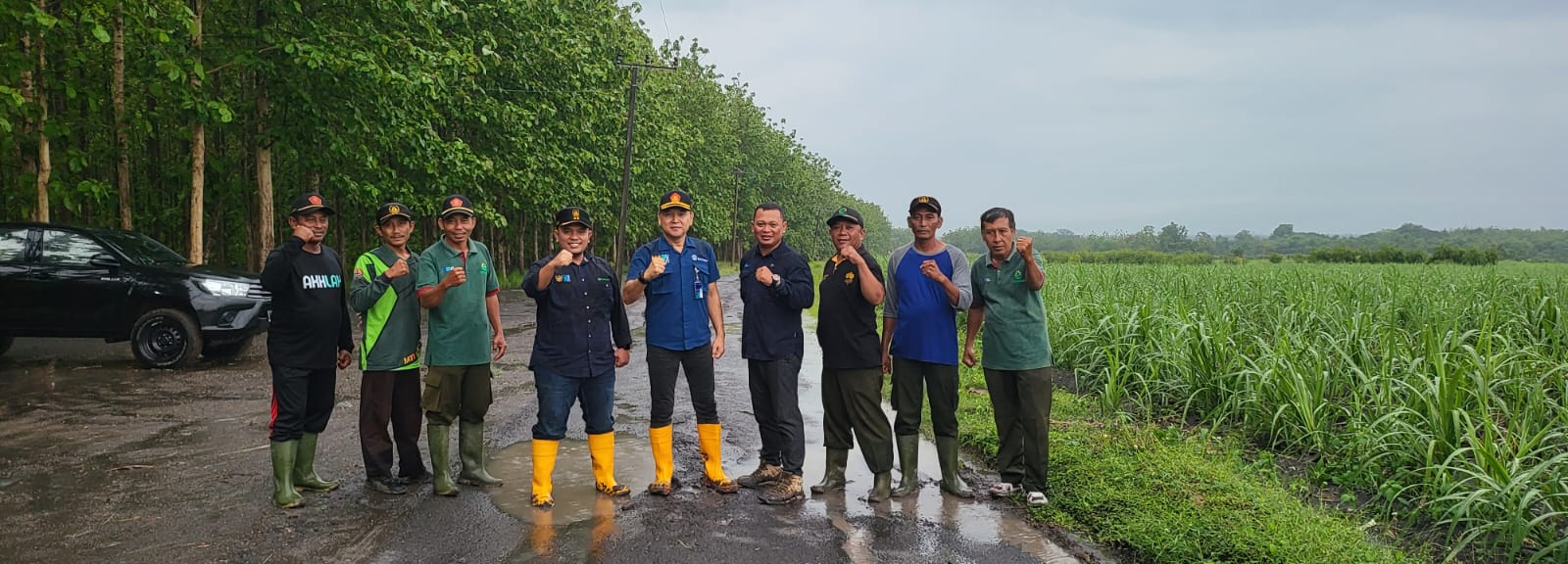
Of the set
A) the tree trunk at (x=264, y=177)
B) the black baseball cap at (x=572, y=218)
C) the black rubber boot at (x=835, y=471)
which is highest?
the tree trunk at (x=264, y=177)

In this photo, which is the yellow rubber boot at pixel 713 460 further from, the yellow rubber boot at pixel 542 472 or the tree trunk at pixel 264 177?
the tree trunk at pixel 264 177

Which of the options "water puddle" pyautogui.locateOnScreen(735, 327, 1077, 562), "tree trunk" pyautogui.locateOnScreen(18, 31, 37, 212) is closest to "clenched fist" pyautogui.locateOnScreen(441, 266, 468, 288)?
"water puddle" pyautogui.locateOnScreen(735, 327, 1077, 562)

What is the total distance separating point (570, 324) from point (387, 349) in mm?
1092

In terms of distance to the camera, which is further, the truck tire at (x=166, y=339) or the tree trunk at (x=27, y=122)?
the tree trunk at (x=27, y=122)

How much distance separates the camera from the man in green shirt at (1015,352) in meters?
5.06

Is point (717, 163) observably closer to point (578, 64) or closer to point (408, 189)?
point (578, 64)

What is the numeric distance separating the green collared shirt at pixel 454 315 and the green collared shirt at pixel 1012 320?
2955 mm

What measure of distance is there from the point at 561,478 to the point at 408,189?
541 inches

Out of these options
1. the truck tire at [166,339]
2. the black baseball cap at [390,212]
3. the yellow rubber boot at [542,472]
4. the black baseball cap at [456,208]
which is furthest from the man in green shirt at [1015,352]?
the truck tire at [166,339]

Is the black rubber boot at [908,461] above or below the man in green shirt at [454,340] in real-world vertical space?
below

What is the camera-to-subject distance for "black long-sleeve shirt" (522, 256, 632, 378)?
4922mm

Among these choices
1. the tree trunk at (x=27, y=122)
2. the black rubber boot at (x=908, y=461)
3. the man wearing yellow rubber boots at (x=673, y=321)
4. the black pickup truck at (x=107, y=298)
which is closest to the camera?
the man wearing yellow rubber boots at (x=673, y=321)

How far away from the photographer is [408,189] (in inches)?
682

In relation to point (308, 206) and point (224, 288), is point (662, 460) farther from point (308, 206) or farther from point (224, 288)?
point (224, 288)
